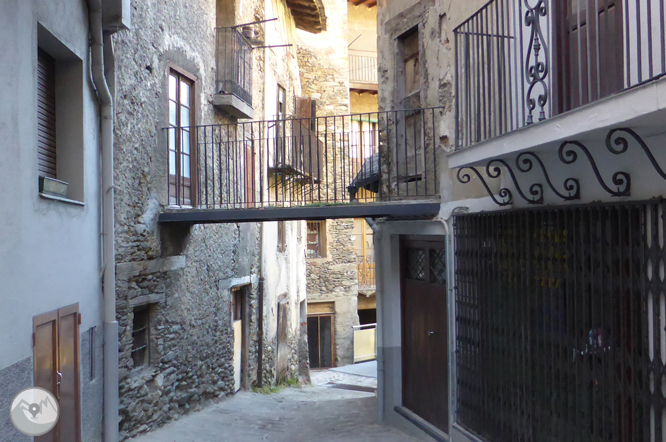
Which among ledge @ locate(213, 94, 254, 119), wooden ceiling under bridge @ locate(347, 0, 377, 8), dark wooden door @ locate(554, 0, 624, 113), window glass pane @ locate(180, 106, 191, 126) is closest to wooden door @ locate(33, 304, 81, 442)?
window glass pane @ locate(180, 106, 191, 126)

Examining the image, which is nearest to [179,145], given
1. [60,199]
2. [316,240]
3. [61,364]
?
[60,199]

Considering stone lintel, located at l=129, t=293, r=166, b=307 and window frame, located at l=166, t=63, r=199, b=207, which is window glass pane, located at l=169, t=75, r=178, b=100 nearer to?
window frame, located at l=166, t=63, r=199, b=207

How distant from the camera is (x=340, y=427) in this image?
26.0 ft

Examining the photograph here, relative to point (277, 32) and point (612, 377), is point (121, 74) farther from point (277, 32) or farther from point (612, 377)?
point (277, 32)

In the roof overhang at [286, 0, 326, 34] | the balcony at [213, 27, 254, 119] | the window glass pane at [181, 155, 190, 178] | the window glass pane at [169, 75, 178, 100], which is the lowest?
the window glass pane at [181, 155, 190, 178]

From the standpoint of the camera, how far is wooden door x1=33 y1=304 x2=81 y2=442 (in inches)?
178

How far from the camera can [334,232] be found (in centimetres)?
2083

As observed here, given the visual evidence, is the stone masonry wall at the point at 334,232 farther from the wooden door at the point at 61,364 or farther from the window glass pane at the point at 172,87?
the wooden door at the point at 61,364

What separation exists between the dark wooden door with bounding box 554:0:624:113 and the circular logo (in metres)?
4.34

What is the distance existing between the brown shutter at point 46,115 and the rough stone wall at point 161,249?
114 centimetres

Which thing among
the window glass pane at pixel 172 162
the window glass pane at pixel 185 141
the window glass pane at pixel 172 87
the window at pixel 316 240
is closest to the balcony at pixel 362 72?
the window at pixel 316 240

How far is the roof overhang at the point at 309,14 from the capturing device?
1561 centimetres

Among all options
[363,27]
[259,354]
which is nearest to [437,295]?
[259,354]

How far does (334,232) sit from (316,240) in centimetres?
75
